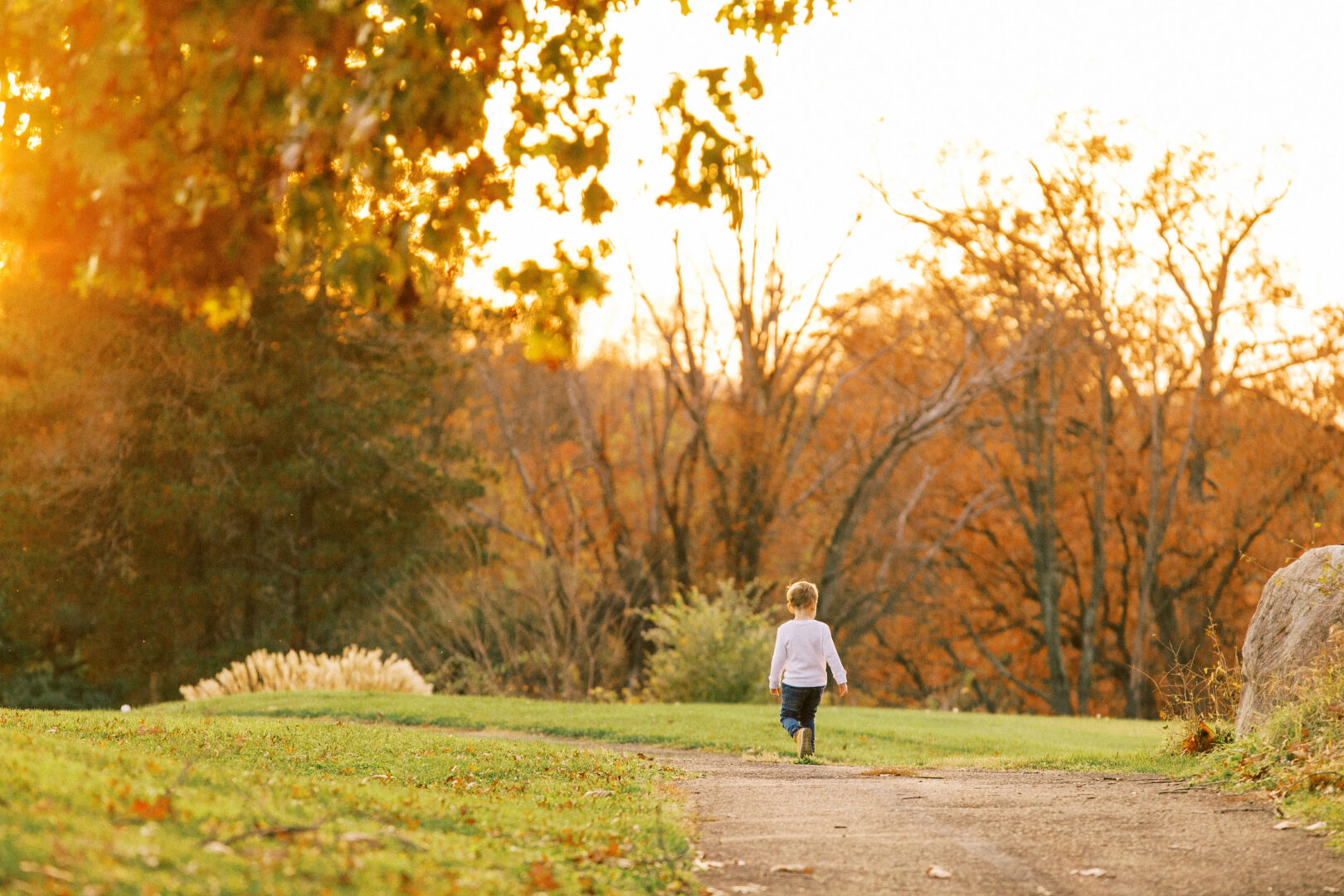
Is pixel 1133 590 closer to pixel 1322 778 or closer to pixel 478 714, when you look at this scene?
pixel 478 714

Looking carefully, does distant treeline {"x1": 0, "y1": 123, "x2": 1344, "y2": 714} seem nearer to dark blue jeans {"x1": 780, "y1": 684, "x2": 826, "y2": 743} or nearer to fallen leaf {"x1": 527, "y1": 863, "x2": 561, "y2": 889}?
dark blue jeans {"x1": 780, "y1": 684, "x2": 826, "y2": 743}

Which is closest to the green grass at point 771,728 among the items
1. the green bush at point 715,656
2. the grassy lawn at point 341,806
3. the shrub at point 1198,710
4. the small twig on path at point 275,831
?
the grassy lawn at point 341,806

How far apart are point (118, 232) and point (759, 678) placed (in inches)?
597

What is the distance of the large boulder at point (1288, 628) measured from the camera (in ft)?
28.9

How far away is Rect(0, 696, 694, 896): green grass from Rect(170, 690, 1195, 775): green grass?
138 inches

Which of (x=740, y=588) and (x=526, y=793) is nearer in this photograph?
(x=526, y=793)

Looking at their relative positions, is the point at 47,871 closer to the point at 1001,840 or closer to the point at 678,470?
the point at 1001,840

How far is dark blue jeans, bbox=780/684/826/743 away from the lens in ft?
34.7

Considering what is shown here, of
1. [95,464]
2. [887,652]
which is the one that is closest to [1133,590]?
[887,652]

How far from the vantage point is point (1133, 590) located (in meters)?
32.8

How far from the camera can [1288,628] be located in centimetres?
924

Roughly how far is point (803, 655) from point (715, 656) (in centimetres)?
911

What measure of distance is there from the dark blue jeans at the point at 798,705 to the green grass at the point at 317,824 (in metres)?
1.87

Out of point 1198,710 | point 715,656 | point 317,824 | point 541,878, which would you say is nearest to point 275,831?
point 317,824
